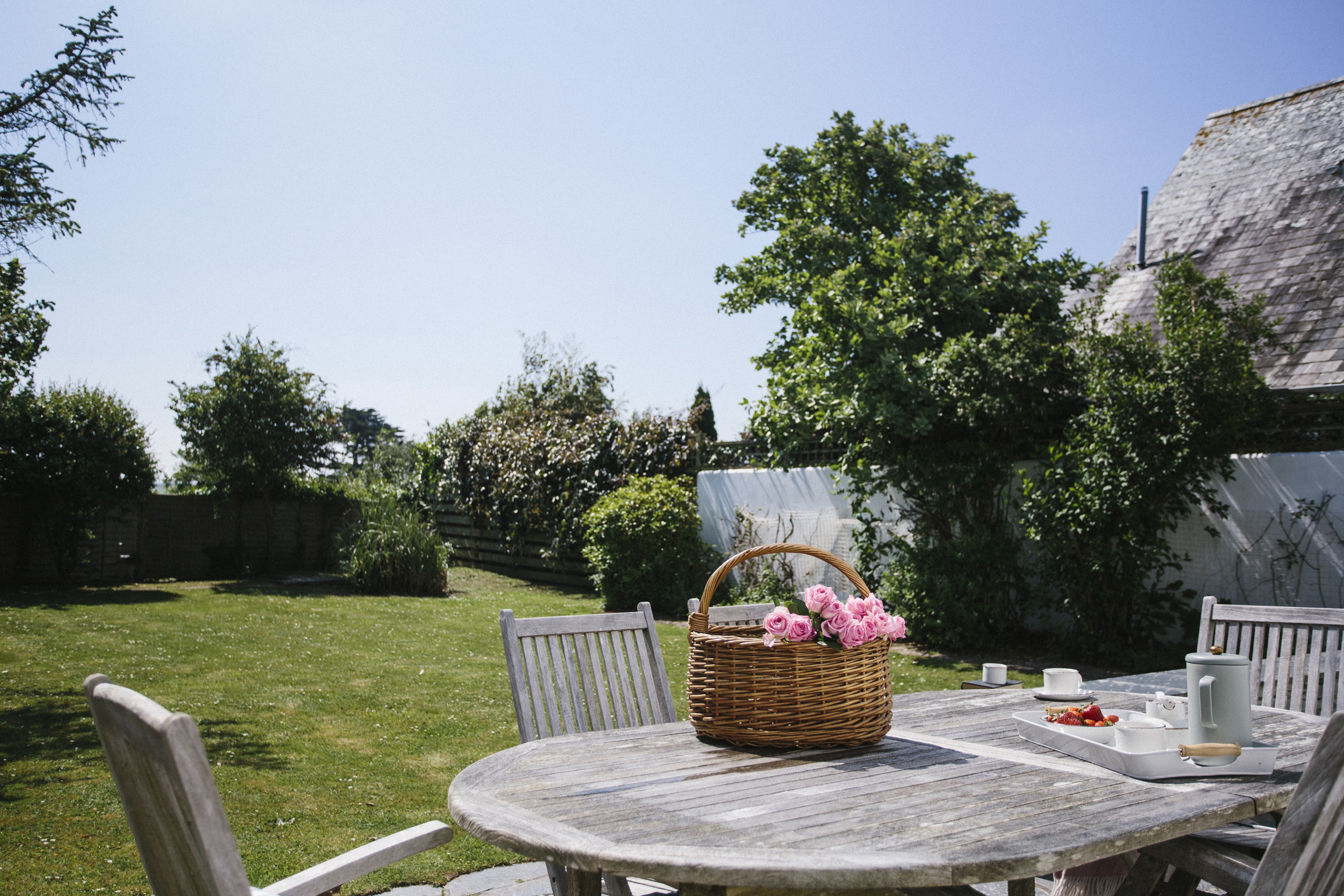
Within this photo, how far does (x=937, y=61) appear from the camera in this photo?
914 cm

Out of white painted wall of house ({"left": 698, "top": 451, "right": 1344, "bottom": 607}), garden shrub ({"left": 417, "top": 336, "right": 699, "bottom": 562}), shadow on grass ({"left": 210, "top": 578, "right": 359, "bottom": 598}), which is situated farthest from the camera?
garden shrub ({"left": 417, "top": 336, "right": 699, "bottom": 562})

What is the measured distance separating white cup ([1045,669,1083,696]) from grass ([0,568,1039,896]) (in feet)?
7.09

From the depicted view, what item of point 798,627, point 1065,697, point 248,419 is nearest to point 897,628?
point 798,627

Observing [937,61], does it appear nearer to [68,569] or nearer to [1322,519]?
[1322,519]

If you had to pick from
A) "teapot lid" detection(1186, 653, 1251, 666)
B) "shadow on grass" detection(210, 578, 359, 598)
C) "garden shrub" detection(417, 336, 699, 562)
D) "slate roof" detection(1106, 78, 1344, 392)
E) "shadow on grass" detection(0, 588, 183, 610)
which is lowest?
"shadow on grass" detection(0, 588, 183, 610)

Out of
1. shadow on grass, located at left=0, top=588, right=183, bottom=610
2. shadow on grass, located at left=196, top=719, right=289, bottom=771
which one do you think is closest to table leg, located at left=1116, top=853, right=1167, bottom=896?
shadow on grass, located at left=196, top=719, right=289, bottom=771

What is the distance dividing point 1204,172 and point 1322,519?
648cm

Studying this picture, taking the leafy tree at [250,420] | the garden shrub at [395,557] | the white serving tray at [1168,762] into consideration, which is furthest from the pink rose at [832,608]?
the leafy tree at [250,420]

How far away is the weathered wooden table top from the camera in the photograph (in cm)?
136

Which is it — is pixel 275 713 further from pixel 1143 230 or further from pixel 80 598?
pixel 1143 230

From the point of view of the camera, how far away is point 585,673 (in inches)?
107

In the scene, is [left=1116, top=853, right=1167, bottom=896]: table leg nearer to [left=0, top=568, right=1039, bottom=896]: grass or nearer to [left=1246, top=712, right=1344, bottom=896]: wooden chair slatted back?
[left=1246, top=712, right=1344, bottom=896]: wooden chair slatted back

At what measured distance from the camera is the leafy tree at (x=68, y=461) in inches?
471

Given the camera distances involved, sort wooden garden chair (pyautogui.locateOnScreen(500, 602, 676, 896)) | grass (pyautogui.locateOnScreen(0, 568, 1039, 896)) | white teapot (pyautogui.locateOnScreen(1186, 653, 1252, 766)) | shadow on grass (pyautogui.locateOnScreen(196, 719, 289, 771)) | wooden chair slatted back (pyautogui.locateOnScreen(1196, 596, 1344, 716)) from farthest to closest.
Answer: shadow on grass (pyautogui.locateOnScreen(196, 719, 289, 771)) → grass (pyautogui.locateOnScreen(0, 568, 1039, 896)) → wooden chair slatted back (pyautogui.locateOnScreen(1196, 596, 1344, 716)) → wooden garden chair (pyautogui.locateOnScreen(500, 602, 676, 896)) → white teapot (pyautogui.locateOnScreen(1186, 653, 1252, 766))
